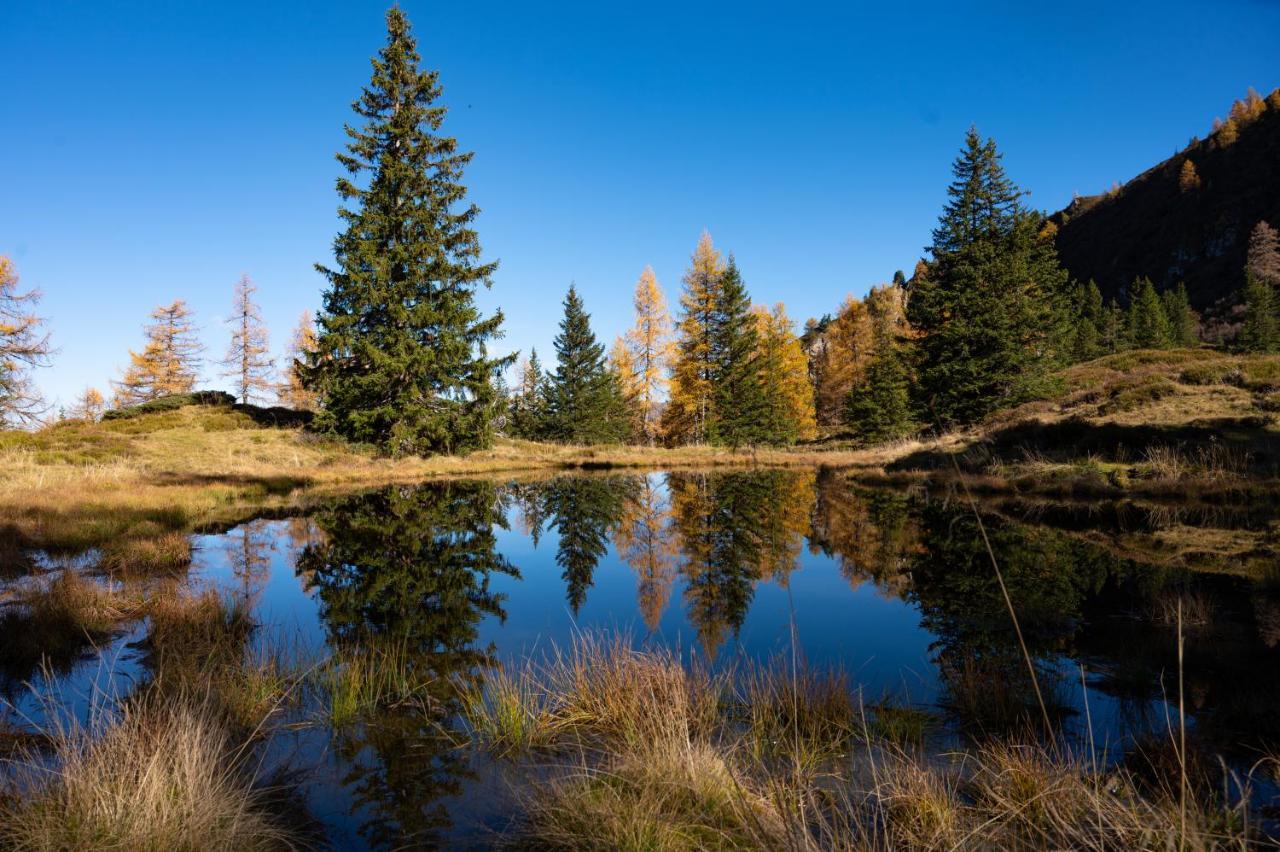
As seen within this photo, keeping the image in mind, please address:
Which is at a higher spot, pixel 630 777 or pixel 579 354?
pixel 579 354

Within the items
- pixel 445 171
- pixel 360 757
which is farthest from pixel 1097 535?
pixel 445 171

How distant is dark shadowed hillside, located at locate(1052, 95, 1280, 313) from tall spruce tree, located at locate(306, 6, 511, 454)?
10170cm

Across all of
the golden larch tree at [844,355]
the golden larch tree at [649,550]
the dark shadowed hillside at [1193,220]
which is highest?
the dark shadowed hillside at [1193,220]

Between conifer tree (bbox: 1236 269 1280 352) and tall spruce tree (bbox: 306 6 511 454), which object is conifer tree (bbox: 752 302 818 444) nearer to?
tall spruce tree (bbox: 306 6 511 454)

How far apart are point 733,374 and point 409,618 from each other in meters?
33.6

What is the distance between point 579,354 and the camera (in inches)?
1746

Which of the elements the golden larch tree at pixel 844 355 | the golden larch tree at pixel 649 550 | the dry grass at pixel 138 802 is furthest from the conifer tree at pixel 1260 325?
the dry grass at pixel 138 802

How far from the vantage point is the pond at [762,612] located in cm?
423

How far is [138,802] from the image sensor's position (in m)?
2.88

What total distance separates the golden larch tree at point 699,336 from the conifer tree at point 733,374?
0.30m

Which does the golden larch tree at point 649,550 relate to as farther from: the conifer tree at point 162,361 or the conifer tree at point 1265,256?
the conifer tree at point 1265,256

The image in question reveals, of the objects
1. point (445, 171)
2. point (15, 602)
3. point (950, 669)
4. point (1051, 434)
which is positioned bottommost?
point (950, 669)

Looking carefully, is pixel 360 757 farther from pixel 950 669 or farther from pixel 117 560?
pixel 117 560

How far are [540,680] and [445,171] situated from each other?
29191 mm
